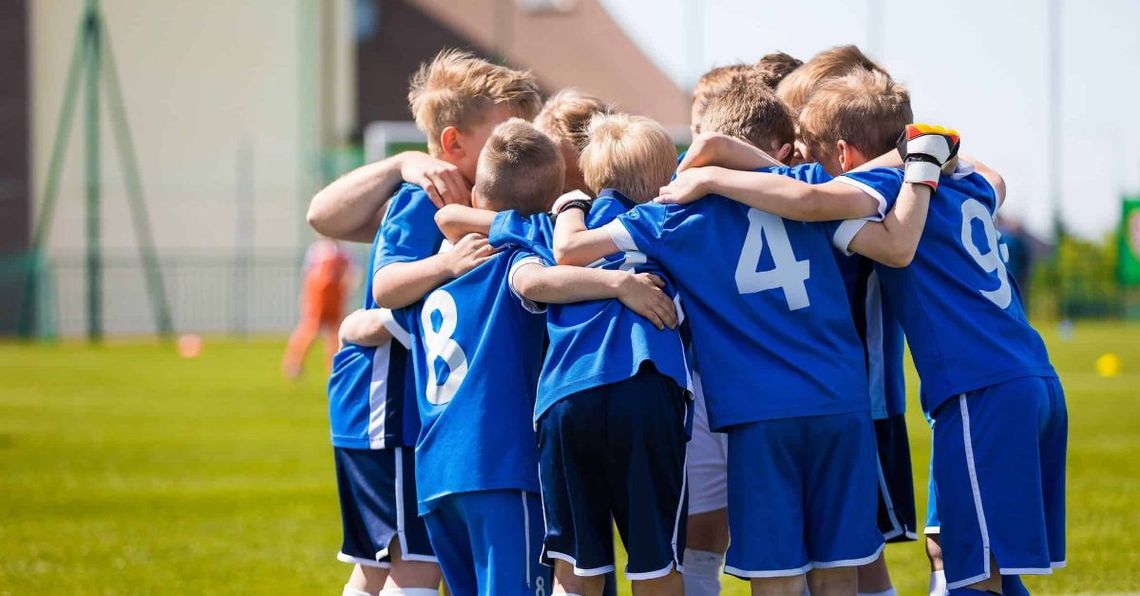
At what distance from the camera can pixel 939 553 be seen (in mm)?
3826

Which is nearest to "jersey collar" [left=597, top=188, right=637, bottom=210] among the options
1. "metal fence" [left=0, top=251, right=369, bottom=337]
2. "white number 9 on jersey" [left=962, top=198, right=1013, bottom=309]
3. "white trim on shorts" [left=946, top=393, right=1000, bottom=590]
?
"white number 9 on jersey" [left=962, top=198, right=1013, bottom=309]

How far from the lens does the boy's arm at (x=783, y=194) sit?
3244 millimetres

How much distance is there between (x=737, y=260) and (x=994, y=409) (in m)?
0.78

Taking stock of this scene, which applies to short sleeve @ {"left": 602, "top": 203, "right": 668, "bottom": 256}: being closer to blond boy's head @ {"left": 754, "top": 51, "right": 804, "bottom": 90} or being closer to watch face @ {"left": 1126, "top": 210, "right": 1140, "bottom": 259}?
blond boy's head @ {"left": 754, "top": 51, "right": 804, "bottom": 90}

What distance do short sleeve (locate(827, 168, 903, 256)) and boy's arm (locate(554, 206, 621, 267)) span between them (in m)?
0.58

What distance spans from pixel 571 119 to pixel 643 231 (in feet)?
2.32

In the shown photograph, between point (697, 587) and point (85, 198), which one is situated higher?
point (697, 587)

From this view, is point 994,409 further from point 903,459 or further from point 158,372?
point 158,372

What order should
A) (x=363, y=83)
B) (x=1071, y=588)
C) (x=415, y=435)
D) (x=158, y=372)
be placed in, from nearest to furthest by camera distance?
(x=415, y=435) → (x=1071, y=588) → (x=158, y=372) → (x=363, y=83)

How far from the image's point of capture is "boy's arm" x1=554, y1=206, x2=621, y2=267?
329cm

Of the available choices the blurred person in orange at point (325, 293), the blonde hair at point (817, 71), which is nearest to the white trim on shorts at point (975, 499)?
the blonde hair at point (817, 71)

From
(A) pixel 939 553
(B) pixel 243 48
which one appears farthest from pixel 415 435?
(B) pixel 243 48

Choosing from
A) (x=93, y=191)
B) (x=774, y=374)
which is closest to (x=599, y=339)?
(x=774, y=374)

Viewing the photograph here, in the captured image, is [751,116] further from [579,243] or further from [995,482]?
[995,482]
